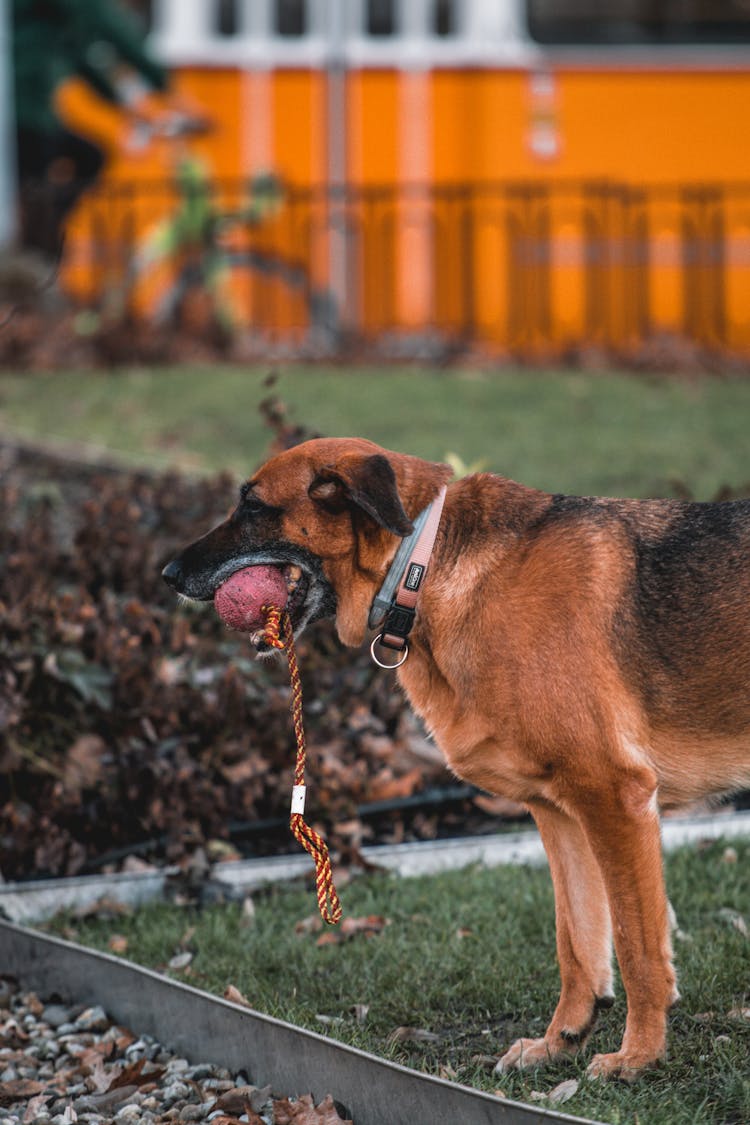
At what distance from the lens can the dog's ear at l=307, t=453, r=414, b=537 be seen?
414cm

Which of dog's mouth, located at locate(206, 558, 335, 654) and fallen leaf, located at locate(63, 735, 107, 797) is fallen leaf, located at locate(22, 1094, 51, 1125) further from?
fallen leaf, located at locate(63, 735, 107, 797)

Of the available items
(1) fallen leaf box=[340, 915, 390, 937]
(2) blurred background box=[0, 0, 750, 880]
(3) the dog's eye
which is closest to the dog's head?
(3) the dog's eye

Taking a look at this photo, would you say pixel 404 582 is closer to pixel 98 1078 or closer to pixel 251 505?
pixel 251 505

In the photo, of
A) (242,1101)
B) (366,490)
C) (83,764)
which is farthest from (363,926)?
(366,490)

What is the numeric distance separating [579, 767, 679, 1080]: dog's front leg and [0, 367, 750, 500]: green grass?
532 cm

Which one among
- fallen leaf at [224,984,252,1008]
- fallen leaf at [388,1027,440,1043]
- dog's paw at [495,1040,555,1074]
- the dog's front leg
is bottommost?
fallen leaf at [224,984,252,1008]

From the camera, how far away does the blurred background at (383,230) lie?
11969 mm

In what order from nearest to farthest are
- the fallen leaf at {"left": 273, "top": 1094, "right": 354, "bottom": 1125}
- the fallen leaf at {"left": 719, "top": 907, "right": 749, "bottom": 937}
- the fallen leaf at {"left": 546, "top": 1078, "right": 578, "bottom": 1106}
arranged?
the fallen leaf at {"left": 273, "top": 1094, "right": 354, "bottom": 1125}
the fallen leaf at {"left": 546, "top": 1078, "right": 578, "bottom": 1106}
the fallen leaf at {"left": 719, "top": 907, "right": 749, "bottom": 937}

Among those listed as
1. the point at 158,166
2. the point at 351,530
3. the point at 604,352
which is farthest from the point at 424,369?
the point at 351,530

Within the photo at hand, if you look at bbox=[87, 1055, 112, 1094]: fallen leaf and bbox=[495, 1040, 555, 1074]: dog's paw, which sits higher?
bbox=[495, 1040, 555, 1074]: dog's paw

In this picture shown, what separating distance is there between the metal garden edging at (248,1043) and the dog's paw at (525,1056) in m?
0.53

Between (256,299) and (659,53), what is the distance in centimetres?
459

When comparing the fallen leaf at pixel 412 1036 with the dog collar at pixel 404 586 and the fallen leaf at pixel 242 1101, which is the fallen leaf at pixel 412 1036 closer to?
the fallen leaf at pixel 242 1101

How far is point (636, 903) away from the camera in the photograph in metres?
4.10
